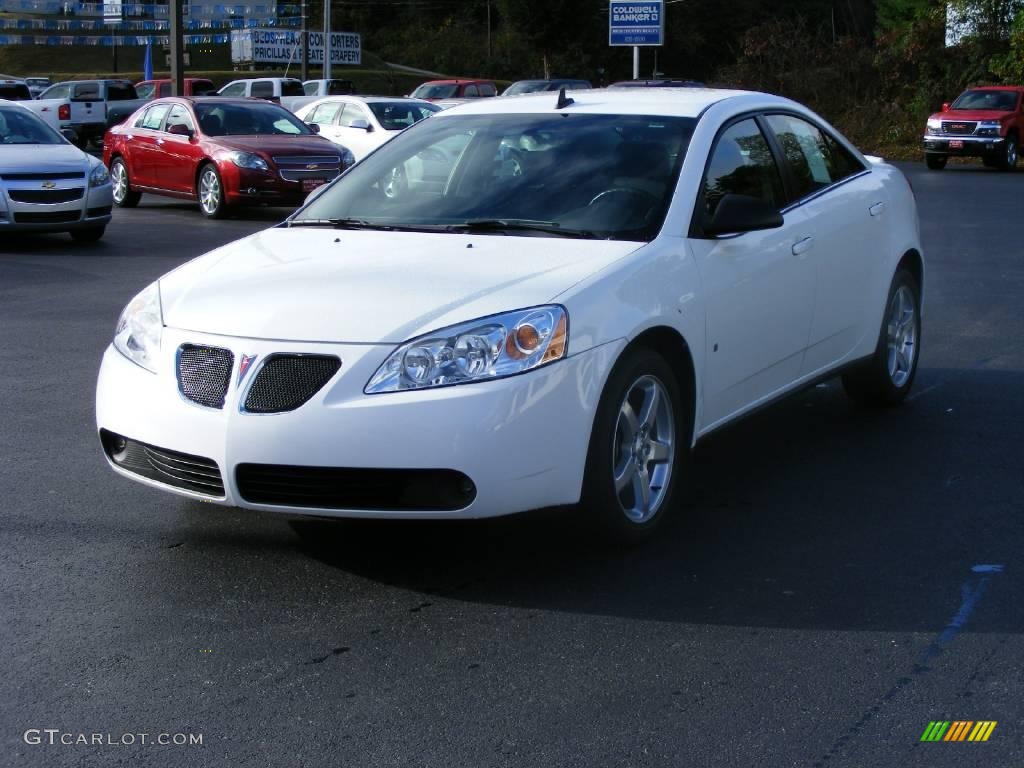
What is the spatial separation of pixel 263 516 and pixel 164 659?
1457 mm

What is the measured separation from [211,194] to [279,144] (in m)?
1.13

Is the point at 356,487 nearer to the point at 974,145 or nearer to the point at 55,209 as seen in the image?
the point at 55,209

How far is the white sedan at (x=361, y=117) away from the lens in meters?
23.3

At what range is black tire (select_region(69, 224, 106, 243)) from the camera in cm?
1530

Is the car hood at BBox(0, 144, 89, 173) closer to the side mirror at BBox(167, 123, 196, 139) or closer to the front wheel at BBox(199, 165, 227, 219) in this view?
the front wheel at BBox(199, 165, 227, 219)

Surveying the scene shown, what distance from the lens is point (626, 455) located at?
492cm

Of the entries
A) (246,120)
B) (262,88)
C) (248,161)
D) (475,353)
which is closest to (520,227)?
(475,353)

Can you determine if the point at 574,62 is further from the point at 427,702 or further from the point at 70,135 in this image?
the point at 427,702

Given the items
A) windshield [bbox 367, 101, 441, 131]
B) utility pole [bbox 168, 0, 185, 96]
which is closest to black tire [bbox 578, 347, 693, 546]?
windshield [bbox 367, 101, 441, 131]

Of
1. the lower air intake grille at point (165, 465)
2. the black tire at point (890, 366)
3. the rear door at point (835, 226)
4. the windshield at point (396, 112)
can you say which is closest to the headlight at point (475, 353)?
the lower air intake grille at point (165, 465)

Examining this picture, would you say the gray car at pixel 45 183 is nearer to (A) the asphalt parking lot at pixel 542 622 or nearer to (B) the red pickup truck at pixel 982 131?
(A) the asphalt parking lot at pixel 542 622

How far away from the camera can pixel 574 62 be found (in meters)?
73.9

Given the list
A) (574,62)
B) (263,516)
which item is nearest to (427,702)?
(263,516)

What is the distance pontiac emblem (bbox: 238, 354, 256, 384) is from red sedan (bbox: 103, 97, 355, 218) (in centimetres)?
1367
